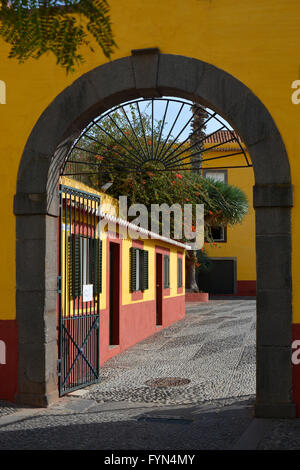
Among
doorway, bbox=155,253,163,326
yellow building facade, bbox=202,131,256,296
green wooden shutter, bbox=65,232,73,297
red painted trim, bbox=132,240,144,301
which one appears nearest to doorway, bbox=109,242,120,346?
red painted trim, bbox=132,240,144,301

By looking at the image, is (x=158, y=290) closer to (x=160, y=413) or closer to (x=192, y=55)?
(x=160, y=413)

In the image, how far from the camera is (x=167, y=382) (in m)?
8.85

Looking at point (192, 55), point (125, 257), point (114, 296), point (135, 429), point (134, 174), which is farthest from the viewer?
point (134, 174)

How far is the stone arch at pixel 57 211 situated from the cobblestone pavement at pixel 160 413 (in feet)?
1.59

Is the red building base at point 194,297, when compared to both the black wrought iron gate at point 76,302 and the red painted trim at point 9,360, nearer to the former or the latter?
the black wrought iron gate at point 76,302

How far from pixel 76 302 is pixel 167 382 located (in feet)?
6.13

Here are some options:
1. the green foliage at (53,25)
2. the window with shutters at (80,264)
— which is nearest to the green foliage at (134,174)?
the window with shutters at (80,264)

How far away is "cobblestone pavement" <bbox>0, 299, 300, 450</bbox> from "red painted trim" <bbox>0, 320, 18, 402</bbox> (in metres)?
0.23

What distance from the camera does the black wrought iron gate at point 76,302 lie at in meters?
7.63

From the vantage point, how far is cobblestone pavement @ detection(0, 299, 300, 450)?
210 inches

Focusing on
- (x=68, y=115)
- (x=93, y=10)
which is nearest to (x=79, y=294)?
(x=68, y=115)

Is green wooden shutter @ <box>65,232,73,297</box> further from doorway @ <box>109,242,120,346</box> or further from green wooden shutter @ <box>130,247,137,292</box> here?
green wooden shutter @ <box>130,247,137,292</box>

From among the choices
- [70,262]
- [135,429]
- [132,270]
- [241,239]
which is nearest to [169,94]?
[70,262]

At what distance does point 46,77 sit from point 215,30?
83.3 inches
